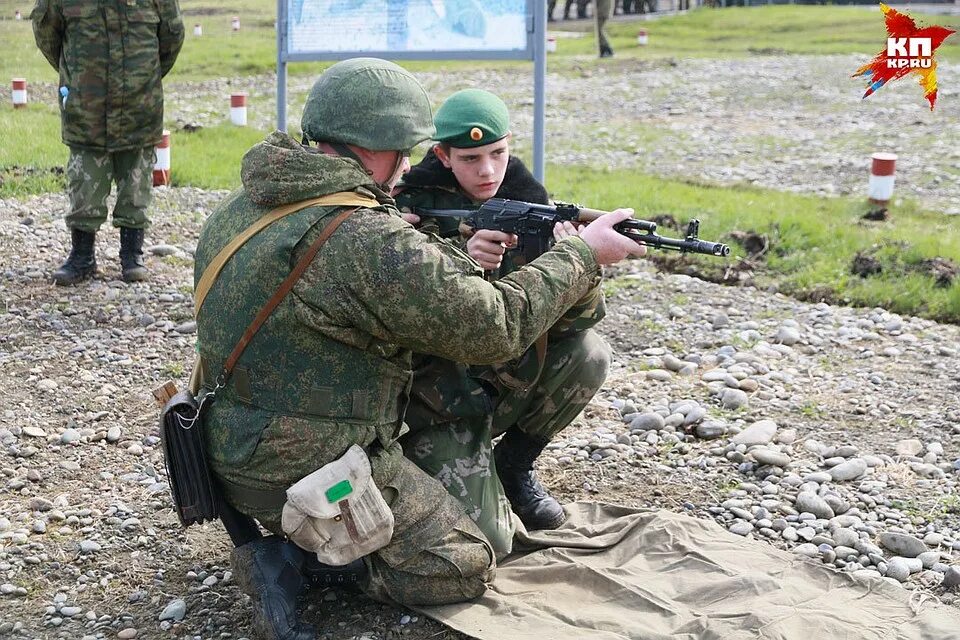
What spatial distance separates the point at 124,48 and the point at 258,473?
15.7ft

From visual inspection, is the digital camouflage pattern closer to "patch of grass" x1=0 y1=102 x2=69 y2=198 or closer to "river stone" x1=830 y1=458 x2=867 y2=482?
"river stone" x1=830 y1=458 x2=867 y2=482

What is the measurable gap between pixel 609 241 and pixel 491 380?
80 centimetres

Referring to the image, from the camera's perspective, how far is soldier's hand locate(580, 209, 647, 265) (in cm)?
371

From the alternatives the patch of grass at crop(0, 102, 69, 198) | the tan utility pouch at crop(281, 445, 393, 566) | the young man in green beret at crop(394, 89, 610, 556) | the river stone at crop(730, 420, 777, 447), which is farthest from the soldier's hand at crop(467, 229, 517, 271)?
the patch of grass at crop(0, 102, 69, 198)

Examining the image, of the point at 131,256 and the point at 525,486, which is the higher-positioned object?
the point at 131,256

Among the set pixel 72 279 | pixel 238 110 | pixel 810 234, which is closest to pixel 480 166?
pixel 72 279

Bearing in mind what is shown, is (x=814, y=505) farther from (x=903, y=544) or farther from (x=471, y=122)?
(x=471, y=122)

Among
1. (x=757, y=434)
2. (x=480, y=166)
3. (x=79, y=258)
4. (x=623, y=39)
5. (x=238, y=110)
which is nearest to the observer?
(x=480, y=166)

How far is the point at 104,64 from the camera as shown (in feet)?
24.4

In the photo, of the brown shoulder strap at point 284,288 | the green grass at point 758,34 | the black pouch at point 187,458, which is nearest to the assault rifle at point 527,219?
the brown shoulder strap at point 284,288

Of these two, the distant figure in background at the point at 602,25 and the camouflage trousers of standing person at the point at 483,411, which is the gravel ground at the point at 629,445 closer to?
the camouflage trousers of standing person at the point at 483,411

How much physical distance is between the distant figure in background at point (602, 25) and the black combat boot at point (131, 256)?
2170 cm

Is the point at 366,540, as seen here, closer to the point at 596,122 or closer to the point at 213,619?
the point at 213,619

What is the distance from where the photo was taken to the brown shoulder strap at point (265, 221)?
3.37m
